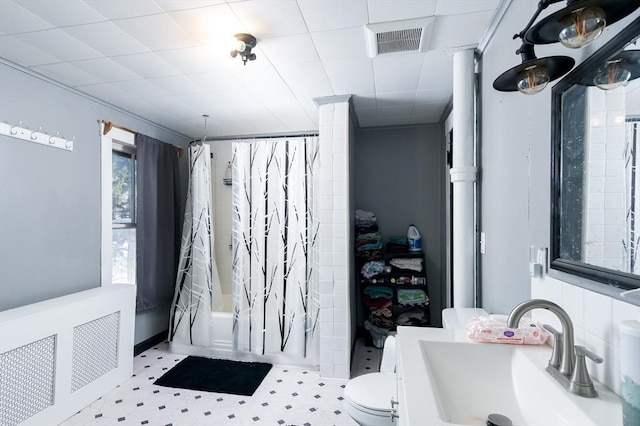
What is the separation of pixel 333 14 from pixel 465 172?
1121 millimetres

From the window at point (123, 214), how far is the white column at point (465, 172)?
2.91m

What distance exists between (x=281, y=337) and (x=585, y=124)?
104 inches

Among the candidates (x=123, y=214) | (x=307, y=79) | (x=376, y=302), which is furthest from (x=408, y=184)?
(x=123, y=214)

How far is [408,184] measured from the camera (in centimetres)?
354

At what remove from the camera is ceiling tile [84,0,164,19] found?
145 centimetres

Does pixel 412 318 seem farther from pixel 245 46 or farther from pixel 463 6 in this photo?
pixel 245 46

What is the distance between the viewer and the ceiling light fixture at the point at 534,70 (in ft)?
3.03

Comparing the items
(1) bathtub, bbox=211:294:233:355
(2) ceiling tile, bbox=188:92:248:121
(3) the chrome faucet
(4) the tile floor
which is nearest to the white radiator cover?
(4) the tile floor

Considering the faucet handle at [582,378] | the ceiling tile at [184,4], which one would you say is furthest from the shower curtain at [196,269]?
the faucet handle at [582,378]

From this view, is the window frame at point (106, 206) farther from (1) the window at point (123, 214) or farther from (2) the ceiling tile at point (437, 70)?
(2) the ceiling tile at point (437, 70)

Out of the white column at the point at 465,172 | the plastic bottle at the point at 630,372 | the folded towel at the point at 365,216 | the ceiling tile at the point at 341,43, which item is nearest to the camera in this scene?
the plastic bottle at the point at 630,372

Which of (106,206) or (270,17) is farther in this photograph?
(106,206)

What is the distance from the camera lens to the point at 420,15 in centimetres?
156

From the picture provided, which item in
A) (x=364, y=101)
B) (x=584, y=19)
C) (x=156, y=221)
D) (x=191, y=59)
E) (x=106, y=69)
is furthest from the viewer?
(x=156, y=221)
